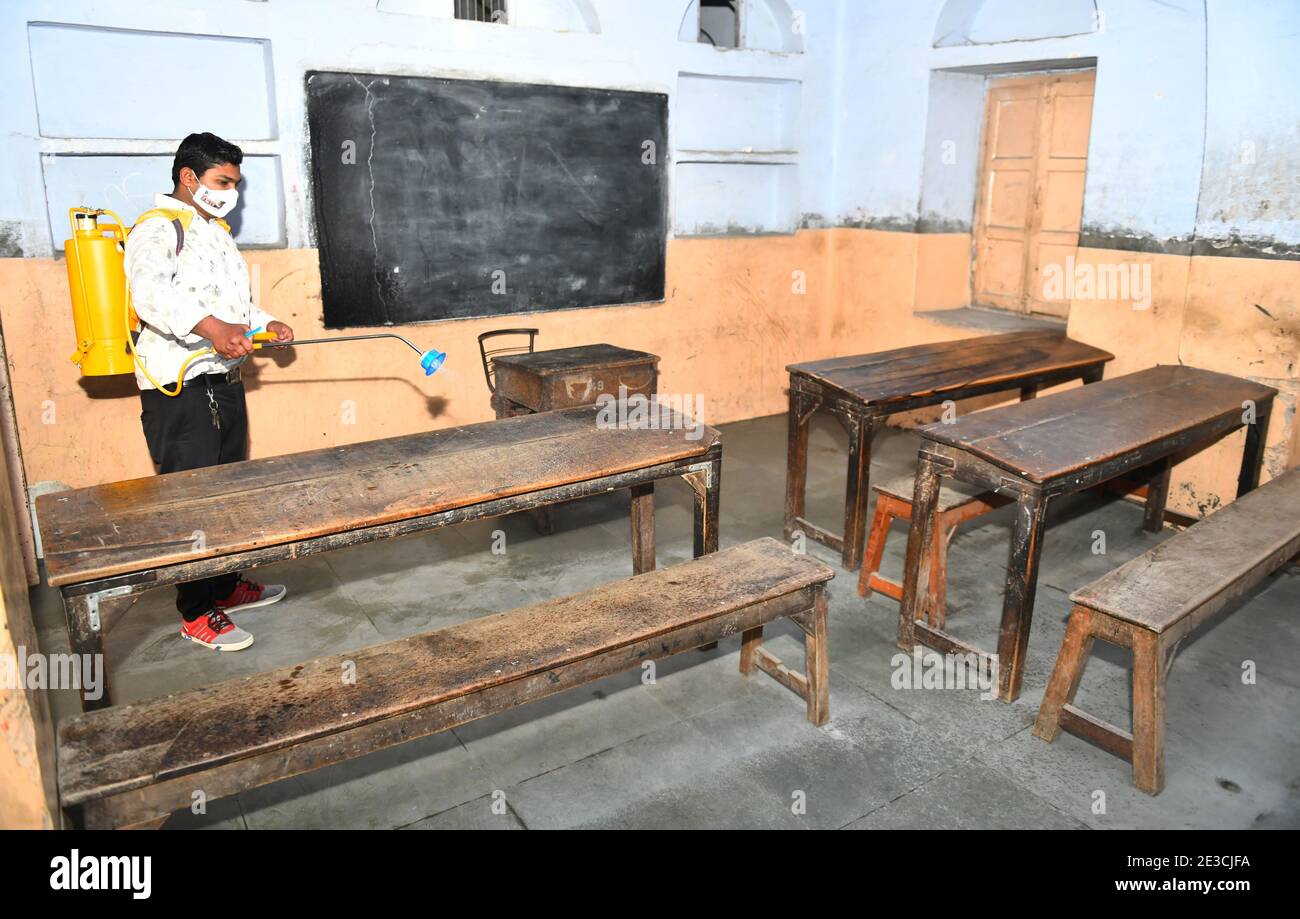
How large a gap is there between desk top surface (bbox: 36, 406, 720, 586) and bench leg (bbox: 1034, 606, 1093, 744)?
1.36 m

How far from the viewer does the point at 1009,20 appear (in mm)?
6008

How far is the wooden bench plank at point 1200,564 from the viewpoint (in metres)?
2.77

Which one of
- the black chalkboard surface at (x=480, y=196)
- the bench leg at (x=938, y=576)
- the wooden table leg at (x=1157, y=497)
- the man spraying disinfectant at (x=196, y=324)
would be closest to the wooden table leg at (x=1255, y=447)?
the wooden table leg at (x=1157, y=497)

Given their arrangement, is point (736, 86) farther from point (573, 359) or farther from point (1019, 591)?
point (1019, 591)

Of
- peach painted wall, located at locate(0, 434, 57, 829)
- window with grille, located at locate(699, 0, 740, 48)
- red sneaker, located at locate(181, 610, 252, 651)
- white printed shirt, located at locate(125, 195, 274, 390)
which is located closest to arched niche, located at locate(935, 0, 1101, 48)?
window with grille, located at locate(699, 0, 740, 48)

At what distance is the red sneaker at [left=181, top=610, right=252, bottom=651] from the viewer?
3607 millimetres

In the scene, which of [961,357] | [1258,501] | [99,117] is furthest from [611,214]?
[1258,501]

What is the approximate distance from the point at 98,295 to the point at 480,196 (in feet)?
8.20

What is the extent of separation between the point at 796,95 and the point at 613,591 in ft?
17.0

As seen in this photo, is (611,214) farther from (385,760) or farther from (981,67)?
(385,760)

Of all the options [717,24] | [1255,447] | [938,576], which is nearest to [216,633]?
[938,576]

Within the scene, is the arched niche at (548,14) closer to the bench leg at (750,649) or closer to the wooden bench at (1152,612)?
the bench leg at (750,649)

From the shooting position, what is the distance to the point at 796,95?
6758 millimetres

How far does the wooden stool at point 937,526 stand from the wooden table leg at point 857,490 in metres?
0.15
